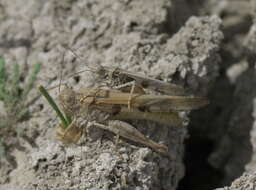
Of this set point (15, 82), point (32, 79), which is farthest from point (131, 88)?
point (15, 82)

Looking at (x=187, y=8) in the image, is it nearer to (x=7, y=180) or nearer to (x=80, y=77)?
(x=80, y=77)

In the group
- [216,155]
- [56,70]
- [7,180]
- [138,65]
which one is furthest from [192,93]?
[7,180]

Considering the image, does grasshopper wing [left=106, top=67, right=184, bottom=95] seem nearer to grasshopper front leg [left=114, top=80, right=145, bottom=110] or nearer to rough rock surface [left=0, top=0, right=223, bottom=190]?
grasshopper front leg [left=114, top=80, right=145, bottom=110]

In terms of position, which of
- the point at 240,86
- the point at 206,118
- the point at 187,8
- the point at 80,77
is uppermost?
the point at 187,8

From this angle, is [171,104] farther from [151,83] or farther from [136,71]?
[136,71]

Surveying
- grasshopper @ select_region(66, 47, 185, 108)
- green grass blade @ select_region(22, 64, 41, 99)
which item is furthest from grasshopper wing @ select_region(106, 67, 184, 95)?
green grass blade @ select_region(22, 64, 41, 99)

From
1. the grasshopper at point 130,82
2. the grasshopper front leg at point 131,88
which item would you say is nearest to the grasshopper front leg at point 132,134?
the grasshopper front leg at point 131,88
